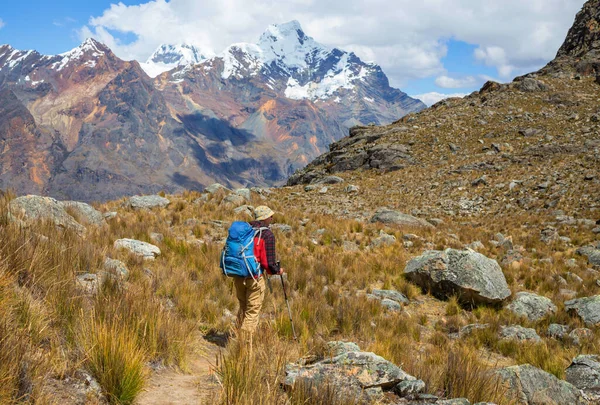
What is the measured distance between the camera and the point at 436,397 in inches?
148

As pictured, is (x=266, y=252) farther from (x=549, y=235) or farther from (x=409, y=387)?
(x=549, y=235)

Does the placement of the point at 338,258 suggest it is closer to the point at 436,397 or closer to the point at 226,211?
the point at 226,211

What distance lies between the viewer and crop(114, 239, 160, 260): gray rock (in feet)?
30.5

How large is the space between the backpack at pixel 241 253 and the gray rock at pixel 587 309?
750 cm

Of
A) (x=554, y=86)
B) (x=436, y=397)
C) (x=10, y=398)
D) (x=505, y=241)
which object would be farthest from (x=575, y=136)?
(x=10, y=398)

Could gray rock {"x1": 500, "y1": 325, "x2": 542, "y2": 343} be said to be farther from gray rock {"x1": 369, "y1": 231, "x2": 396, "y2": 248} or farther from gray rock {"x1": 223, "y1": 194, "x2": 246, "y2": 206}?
gray rock {"x1": 223, "y1": 194, "x2": 246, "y2": 206}

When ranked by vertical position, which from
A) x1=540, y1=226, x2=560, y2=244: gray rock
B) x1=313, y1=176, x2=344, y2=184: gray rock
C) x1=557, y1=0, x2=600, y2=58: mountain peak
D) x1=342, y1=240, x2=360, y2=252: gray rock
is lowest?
x1=342, y1=240, x2=360, y2=252: gray rock

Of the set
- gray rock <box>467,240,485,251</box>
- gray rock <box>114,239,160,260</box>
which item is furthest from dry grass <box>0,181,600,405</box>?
gray rock <box>467,240,485,251</box>

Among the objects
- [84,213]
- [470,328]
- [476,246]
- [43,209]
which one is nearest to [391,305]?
[470,328]

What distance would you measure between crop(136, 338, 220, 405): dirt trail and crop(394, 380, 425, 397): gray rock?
178 cm

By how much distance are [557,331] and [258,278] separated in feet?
21.4

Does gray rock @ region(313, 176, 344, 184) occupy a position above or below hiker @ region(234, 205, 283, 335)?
above

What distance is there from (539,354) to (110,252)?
28.3 ft

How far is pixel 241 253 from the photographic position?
575cm
